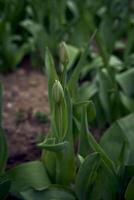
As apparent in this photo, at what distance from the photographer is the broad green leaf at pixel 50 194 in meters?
1.58

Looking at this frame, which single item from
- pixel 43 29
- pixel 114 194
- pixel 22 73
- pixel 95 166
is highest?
pixel 43 29

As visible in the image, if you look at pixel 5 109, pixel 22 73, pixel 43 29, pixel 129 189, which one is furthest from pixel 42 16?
pixel 129 189

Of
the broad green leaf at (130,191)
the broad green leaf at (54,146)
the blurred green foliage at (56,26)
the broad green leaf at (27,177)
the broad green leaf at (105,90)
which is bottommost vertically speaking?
the broad green leaf at (130,191)

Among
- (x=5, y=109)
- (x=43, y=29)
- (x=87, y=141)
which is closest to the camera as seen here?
(x=87, y=141)

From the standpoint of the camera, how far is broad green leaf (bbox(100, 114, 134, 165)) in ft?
5.89

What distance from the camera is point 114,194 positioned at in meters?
1.69

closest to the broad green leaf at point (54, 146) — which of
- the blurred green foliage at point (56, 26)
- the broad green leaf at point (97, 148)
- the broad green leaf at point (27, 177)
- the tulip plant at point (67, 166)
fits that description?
the tulip plant at point (67, 166)

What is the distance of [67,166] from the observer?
1.74 metres

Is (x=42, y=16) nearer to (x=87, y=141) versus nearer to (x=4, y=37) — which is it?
(x=4, y=37)

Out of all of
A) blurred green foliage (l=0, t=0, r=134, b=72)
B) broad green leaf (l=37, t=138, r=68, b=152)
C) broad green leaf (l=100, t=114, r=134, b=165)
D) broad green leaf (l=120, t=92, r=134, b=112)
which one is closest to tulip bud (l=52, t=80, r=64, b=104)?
broad green leaf (l=37, t=138, r=68, b=152)

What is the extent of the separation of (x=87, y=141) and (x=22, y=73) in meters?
1.36

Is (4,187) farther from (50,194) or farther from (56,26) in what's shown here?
(56,26)

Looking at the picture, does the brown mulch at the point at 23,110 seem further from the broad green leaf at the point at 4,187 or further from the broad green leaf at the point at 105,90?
the broad green leaf at the point at 4,187

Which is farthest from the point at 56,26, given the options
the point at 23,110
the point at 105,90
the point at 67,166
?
the point at 67,166
